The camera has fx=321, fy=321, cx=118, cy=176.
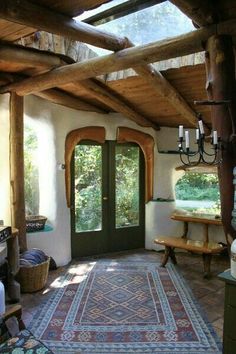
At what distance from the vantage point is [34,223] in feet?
15.1

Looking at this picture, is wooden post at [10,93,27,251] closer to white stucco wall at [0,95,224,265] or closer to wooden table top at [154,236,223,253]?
white stucco wall at [0,95,224,265]

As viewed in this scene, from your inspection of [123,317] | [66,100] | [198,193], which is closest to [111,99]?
[66,100]

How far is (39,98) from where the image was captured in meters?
4.75

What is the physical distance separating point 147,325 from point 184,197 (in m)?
3.25

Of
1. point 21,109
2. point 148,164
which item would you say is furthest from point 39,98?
point 148,164

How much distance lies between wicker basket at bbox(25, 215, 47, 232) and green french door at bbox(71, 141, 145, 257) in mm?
707

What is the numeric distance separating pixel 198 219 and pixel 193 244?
2.61 ft

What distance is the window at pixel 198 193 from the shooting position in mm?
5832

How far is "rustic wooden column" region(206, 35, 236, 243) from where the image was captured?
2561mm

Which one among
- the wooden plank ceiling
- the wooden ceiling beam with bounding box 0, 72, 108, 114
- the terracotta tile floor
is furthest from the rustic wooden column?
the wooden ceiling beam with bounding box 0, 72, 108, 114

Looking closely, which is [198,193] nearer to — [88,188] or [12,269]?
[88,188]

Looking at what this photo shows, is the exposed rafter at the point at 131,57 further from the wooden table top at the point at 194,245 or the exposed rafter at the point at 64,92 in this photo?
the wooden table top at the point at 194,245

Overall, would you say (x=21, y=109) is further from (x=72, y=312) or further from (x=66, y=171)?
(x=72, y=312)

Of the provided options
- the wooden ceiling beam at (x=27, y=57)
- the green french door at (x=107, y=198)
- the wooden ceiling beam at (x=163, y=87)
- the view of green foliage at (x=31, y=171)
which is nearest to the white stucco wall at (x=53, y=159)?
the view of green foliage at (x=31, y=171)
